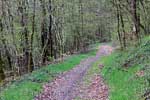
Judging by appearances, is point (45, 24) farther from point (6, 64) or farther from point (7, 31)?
point (6, 64)

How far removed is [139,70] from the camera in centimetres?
1731

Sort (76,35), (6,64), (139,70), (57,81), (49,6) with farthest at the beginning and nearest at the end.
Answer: (76,35) → (6,64) → (49,6) → (57,81) → (139,70)

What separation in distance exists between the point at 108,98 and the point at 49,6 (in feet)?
69.6

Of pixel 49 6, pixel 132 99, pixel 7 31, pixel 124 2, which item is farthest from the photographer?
pixel 124 2

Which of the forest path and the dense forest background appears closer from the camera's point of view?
the forest path

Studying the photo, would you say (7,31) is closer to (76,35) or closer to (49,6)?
→ (49,6)

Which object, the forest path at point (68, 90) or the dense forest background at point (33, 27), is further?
the dense forest background at point (33, 27)

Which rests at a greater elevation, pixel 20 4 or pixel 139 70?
pixel 20 4

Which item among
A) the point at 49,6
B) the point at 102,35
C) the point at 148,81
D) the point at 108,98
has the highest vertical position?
the point at 49,6

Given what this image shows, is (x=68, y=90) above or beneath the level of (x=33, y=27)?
beneath

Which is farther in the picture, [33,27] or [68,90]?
[33,27]

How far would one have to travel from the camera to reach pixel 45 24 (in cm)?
3594

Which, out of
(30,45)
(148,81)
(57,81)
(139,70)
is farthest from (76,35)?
(148,81)

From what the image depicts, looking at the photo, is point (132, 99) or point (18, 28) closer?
point (132, 99)
